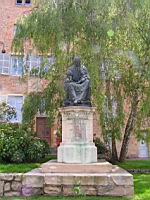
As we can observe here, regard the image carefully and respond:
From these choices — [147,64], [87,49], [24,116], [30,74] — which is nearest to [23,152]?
[24,116]

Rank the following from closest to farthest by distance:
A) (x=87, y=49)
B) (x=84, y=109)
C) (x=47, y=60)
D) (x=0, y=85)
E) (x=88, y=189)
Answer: (x=88, y=189)
(x=84, y=109)
(x=87, y=49)
(x=47, y=60)
(x=0, y=85)

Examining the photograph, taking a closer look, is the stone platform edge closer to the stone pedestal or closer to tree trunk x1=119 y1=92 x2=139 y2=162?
the stone pedestal

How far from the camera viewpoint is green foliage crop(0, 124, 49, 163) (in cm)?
1544

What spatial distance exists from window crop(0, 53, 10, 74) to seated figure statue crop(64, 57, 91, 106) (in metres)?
14.6

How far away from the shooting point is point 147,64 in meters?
14.1

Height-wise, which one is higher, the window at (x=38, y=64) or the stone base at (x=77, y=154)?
the window at (x=38, y=64)

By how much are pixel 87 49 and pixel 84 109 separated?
173 inches

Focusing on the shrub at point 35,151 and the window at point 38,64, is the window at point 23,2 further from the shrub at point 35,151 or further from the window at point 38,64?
the shrub at point 35,151

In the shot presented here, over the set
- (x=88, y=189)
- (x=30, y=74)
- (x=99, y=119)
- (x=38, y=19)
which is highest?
(x=38, y=19)

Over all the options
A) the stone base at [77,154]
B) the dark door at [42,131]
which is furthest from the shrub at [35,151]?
the dark door at [42,131]

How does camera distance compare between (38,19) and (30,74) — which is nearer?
(38,19)

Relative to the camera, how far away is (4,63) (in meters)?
24.3

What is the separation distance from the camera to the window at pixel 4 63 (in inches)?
958

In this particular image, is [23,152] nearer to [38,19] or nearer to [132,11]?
[38,19]
